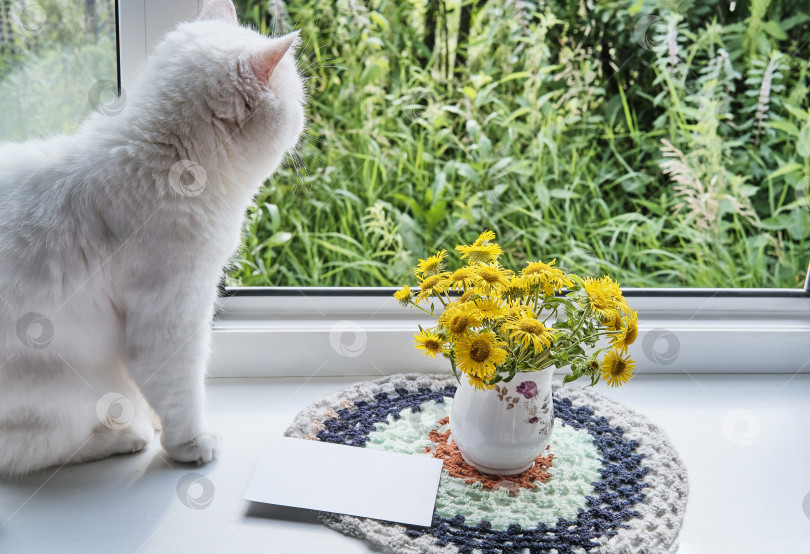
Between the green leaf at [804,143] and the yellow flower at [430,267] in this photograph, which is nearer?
the yellow flower at [430,267]

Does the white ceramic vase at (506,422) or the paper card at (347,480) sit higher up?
the white ceramic vase at (506,422)

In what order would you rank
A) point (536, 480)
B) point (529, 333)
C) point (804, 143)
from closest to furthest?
point (529, 333) → point (536, 480) → point (804, 143)

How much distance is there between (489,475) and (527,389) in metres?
0.14

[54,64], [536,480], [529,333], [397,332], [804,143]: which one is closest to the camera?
[529,333]

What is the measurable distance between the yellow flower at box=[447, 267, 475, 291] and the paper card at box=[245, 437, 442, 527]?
0.77 feet

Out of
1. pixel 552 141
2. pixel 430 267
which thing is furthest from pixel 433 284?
pixel 552 141

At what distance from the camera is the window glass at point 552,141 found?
1392 millimetres

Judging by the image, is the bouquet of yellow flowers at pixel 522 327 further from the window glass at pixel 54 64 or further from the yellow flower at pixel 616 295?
the window glass at pixel 54 64

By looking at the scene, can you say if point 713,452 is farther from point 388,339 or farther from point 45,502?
point 45,502

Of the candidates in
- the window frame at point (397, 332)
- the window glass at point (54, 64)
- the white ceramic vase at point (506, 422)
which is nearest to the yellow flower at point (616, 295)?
the white ceramic vase at point (506, 422)

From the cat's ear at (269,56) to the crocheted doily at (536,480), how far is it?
469 mm

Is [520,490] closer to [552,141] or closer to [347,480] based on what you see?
[347,480]

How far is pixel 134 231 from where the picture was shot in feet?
2.46

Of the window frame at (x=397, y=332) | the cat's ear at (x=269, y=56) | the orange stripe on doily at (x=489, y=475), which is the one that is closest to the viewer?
the cat's ear at (x=269, y=56)
